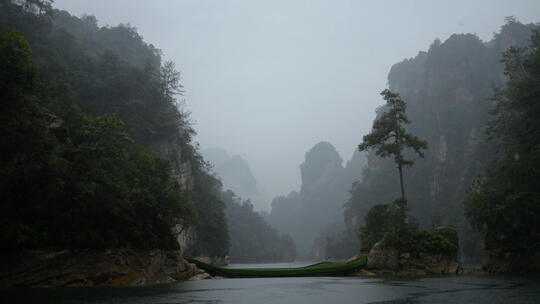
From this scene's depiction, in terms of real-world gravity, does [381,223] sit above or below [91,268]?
above

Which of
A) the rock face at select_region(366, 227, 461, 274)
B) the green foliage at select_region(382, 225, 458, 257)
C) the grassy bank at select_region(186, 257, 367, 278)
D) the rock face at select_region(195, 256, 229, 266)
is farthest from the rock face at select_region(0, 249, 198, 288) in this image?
the rock face at select_region(195, 256, 229, 266)

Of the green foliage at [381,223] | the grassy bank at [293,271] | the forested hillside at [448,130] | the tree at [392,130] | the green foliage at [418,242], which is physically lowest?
the grassy bank at [293,271]

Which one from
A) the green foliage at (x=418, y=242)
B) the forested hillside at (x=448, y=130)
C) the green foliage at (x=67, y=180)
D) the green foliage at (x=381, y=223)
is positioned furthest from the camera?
the forested hillside at (x=448, y=130)

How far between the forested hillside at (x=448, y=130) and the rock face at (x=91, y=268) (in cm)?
6435

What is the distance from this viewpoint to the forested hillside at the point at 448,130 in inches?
3276

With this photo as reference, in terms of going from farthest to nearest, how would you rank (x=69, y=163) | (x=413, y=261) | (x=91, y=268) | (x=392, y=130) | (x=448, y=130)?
(x=448, y=130), (x=392, y=130), (x=413, y=261), (x=91, y=268), (x=69, y=163)

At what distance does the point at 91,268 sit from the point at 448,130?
93.2 meters

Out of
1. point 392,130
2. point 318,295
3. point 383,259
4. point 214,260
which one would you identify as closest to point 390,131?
point 392,130

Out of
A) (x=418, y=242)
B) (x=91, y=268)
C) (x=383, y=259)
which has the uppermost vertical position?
(x=418, y=242)

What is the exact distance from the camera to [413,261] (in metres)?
28.0

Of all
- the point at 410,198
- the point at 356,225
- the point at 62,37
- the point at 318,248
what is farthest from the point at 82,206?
the point at 318,248

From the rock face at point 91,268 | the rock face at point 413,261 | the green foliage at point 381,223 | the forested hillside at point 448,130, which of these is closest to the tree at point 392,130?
the green foliage at point 381,223

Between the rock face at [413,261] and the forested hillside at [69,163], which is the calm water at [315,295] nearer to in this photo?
the forested hillside at [69,163]

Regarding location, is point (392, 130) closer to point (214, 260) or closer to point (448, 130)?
point (214, 260)
